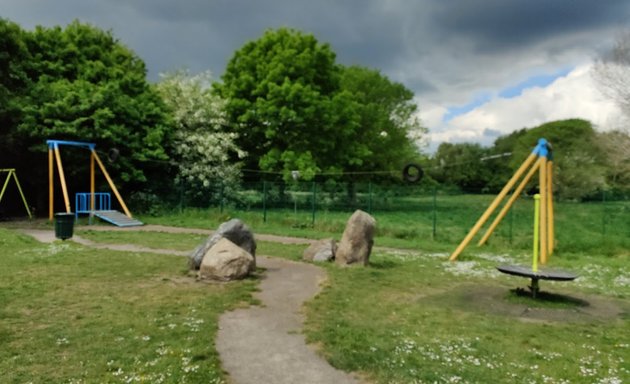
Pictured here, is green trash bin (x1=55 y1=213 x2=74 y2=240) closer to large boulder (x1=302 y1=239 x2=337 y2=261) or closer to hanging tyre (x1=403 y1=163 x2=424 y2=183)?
large boulder (x1=302 y1=239 x2=337 y2=261)

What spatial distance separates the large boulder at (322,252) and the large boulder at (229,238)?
201 cm

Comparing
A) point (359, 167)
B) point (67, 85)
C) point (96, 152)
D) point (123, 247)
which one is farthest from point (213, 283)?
point (359, 167)

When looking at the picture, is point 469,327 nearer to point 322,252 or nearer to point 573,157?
point 322,252

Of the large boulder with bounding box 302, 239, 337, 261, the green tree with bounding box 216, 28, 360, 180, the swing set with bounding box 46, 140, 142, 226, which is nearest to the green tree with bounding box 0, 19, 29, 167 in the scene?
the swing set with bounding box 46, 140, 142, 226

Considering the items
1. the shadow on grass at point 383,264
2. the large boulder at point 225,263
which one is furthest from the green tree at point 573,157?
the large boulder at point 225,263

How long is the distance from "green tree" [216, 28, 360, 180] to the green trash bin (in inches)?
676

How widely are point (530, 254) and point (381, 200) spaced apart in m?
14.4

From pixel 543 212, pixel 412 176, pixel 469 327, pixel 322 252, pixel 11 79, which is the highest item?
pixel 11 79

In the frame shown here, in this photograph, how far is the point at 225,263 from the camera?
11.0 meters

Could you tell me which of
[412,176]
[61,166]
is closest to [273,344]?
[412,176]

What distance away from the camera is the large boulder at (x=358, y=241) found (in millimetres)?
13094

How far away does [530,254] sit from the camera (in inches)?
628

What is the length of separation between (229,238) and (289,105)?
23.0m

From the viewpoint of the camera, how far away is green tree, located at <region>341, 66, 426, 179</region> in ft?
144
